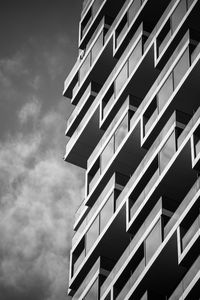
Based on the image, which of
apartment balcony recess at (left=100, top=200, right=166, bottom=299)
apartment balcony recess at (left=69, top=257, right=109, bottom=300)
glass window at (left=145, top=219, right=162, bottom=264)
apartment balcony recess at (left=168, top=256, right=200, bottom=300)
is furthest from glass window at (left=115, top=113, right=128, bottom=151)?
apartment balcony recess at (left=168, top=256, right=200, bottom=300)

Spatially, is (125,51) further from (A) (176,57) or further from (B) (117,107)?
(A) (176,57)

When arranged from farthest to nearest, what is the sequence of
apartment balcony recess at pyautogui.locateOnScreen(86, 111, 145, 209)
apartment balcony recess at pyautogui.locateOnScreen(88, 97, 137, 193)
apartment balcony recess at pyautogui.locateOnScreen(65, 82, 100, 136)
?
apartment balcony recess at pyautogui.locateOnScreen(65, 82, 100, 136) → apartment balcony recess at pyautogui.locateOnScreen(88, 97, 137, 193) → apartment balcony recess at pyautogui.locateOnScreen(86, 111, 145, 209)

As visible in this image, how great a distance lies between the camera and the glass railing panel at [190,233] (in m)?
44.5

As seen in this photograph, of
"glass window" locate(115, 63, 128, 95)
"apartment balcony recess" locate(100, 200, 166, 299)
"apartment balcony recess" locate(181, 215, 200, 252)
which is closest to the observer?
"apartment balcony recess" locate(181, 215, 200, 252)

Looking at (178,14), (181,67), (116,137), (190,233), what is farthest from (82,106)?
(190,233)

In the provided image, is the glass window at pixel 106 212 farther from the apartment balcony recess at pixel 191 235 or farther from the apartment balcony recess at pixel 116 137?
the apartment balcony recess at pixel 191 235

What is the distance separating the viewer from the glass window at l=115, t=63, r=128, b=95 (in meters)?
58.1

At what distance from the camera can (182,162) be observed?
48.3 meters

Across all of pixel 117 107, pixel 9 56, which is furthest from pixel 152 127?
pixel 9 56

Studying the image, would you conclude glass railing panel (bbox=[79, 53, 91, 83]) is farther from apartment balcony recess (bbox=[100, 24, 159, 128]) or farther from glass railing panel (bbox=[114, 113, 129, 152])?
glass railing panel (bbox=[114, 113, 129, 152])

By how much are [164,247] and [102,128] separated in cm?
1437

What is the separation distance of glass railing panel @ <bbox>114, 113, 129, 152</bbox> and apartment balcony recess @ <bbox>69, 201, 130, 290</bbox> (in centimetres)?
365

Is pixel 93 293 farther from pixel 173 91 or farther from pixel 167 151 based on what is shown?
pixel 173 91

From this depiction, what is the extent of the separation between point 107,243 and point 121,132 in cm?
652
